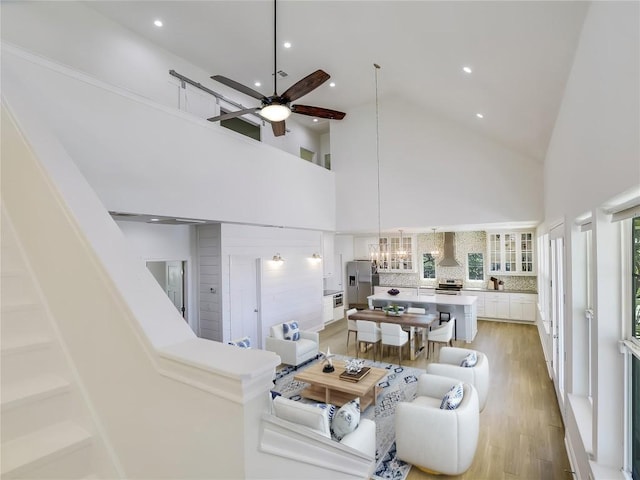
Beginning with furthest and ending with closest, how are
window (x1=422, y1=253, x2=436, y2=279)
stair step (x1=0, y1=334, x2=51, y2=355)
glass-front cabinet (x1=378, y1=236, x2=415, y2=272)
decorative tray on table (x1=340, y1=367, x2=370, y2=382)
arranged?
glass-front cabinet (x1=378, y1=236, x2=415, y2=272), window (x1=422, y1=253, x2=436, y2=279), decorative tray on table (x1=340, y1=367, x2=370, y2=382), stair step (x1=0, y1=334, x2=51, y2=355)

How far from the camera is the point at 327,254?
30.9ft

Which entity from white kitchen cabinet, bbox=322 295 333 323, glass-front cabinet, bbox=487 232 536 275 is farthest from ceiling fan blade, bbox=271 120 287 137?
glass-front cabinet, bbox=487 232 536 275

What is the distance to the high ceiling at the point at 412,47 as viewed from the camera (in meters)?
3.01

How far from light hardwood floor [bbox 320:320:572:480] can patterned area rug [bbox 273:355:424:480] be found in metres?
0.22

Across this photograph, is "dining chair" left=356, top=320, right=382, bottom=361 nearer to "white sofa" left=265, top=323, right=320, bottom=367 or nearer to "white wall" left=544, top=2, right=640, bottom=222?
"white sofa" left=265, top=323, right=320, bottom=367

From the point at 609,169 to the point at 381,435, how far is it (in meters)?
3.65

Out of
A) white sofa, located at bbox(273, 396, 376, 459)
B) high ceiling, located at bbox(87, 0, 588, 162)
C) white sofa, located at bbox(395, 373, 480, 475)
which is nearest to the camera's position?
white sofa, located at bbox(273, 396, 376, 459)

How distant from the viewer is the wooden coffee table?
14.3 feet

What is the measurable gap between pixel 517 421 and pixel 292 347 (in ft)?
11.8

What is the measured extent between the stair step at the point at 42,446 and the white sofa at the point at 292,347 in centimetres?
479

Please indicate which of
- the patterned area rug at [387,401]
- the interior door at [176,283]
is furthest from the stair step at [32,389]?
the interior door at [176,283]

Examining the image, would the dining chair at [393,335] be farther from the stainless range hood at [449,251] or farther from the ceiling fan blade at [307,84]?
the stainless range hood at [449,251]

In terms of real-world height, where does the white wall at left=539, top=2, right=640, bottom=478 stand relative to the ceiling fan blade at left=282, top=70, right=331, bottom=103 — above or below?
below

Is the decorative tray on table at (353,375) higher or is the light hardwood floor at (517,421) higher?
the decorative tray on table at (353,375)
